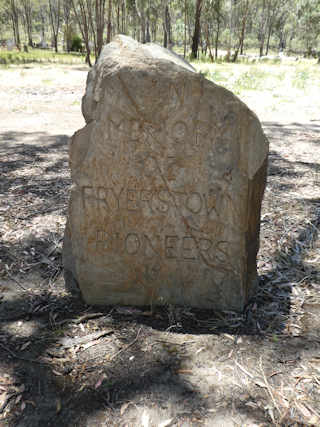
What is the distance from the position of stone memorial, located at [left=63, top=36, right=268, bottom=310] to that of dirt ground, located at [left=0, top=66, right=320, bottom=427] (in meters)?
0.19

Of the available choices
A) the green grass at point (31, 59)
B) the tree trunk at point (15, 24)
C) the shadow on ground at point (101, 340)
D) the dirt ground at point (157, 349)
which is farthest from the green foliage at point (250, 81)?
the tree trunk at point (15, 24)

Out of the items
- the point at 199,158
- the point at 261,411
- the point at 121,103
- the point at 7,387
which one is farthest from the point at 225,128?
the point at 7,387

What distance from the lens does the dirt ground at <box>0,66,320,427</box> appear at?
68.8 inches

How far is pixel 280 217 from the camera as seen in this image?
3658 mm

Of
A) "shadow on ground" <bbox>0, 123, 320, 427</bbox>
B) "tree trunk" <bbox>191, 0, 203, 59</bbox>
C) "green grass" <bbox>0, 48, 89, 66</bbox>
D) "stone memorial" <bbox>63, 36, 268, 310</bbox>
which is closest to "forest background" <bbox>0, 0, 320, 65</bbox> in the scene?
"tree trunk" <bbox>191, 0, 203, 59</bbox>

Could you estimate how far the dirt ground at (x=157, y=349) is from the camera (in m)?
1.75

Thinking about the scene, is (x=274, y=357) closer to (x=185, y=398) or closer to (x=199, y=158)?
(x=185, y=398)

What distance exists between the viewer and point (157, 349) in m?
2.10

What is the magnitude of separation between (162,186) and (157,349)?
0.86 m

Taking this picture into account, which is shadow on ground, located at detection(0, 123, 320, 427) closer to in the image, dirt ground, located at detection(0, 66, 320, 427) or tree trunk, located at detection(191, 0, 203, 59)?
dirt ground, located at detection(0, 66, 320, 427)

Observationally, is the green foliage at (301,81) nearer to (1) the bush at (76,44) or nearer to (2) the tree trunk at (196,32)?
(2) the tree trunk at (196,32)

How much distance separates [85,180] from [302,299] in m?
1.49

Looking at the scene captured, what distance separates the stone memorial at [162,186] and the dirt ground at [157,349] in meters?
0.19

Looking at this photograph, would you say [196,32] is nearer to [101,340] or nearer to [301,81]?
[301,81]
